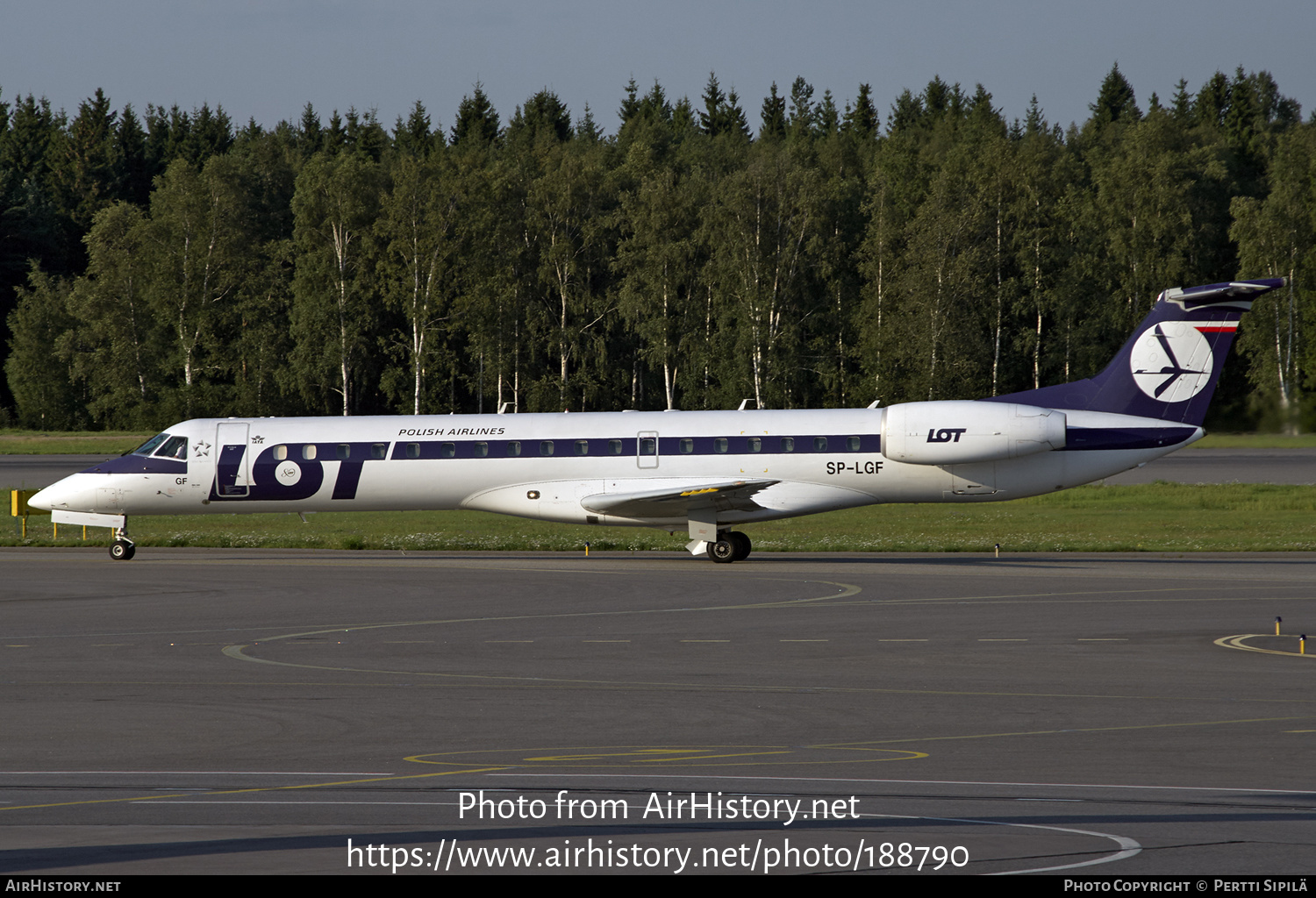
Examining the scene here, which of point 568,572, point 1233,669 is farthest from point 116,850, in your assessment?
point 568,572

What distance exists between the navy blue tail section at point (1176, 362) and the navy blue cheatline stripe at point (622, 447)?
3444mm

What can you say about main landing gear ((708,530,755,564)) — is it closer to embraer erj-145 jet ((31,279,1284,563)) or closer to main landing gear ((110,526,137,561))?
embraer erj-145 jet ((31,279,1284,563))

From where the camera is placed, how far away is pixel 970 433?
1029 inches

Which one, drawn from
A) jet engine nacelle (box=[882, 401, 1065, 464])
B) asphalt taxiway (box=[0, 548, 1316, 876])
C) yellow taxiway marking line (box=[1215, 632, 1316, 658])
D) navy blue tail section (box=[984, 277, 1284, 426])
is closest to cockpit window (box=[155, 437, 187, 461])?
asphalt taxiway (box=[0, 548, 1316, 876])

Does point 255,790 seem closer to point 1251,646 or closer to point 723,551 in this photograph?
point 1251,646

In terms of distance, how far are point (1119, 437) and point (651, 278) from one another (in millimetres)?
46747

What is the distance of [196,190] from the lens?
76.7 m

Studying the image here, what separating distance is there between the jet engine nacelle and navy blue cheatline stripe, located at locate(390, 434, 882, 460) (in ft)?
2.24

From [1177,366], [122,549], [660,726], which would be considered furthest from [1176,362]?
[122,549]

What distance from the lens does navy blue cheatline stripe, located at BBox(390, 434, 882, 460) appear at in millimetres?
26672

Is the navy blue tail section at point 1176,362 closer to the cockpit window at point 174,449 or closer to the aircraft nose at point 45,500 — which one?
the cockpit window at point 174,449

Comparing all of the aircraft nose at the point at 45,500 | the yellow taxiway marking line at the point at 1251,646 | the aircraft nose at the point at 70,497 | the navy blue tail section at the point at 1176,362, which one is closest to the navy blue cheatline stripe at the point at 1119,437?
the navy blue tail section at the point at 1176,362

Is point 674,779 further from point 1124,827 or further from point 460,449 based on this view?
point 460,449

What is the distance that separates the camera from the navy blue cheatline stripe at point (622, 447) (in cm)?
2667
